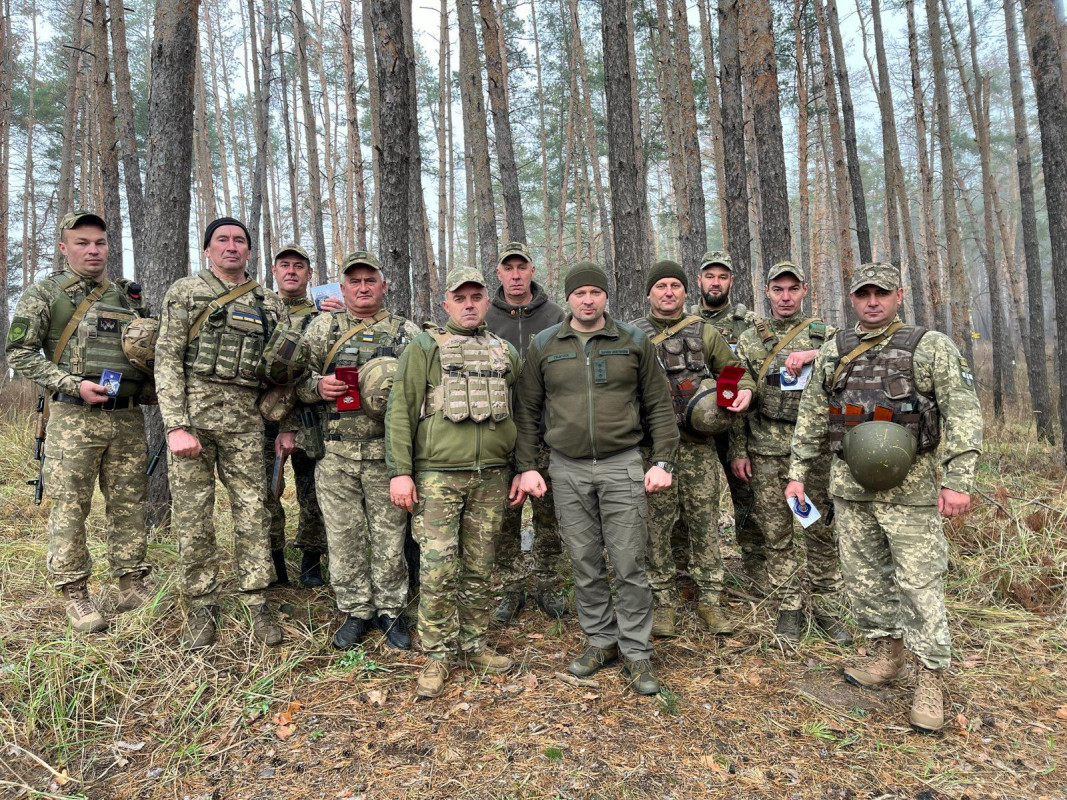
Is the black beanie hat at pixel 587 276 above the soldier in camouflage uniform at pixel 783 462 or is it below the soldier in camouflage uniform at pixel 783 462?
above

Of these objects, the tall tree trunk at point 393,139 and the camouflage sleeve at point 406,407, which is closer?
the camouflage sleeve at point 406,407

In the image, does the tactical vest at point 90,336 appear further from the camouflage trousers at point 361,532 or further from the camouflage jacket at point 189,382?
the camouflage trousers at point 361,532

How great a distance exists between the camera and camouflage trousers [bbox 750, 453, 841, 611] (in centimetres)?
448

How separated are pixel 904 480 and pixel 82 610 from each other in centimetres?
538

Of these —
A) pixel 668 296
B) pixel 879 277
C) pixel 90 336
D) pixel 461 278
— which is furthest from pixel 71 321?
pixel 879 277

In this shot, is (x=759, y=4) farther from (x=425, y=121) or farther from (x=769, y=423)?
(x=425, y=121)

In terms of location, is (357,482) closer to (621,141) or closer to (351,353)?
(351,353)

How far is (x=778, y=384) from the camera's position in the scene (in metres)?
4.46

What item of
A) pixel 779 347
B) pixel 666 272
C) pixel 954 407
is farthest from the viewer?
pixel 779 347

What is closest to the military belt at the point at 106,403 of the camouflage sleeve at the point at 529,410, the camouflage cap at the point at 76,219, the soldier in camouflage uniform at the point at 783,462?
the camouflage cap at the point at 76,219

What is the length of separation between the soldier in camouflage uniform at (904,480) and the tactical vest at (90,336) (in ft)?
15.0

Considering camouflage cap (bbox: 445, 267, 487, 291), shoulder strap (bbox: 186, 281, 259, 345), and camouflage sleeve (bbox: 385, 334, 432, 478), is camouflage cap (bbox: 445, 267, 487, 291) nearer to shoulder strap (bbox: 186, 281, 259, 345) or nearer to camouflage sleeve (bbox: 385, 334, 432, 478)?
camouflage sleeve (bbox: 385, 334, 432, 478)

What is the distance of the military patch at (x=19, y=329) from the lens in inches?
156

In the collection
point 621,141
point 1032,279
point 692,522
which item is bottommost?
point 692,522
